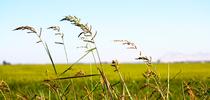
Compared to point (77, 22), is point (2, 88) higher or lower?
lower

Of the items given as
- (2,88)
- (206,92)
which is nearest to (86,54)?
(2,88)

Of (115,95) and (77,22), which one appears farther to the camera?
(115,95)

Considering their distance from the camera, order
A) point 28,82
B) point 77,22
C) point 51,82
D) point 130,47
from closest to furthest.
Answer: point 77,22, point 130,47, point 51,82, point 28,82

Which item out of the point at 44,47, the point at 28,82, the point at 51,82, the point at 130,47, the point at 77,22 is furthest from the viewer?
the point at 28,82

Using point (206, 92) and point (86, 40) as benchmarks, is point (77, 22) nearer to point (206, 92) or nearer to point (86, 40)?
point (86, 40)

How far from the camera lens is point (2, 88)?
219 centimetres

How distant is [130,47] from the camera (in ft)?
6.59

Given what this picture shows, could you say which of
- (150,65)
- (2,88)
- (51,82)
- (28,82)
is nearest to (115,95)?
(150,65)

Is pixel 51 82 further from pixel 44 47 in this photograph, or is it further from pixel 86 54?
pixel 86 54

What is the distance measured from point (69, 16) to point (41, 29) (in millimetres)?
210

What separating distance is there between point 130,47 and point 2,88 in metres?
0.68

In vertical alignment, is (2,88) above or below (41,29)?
Answer: below

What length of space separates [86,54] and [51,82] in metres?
0.44

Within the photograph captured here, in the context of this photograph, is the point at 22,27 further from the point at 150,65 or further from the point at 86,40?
the point at 150,65
